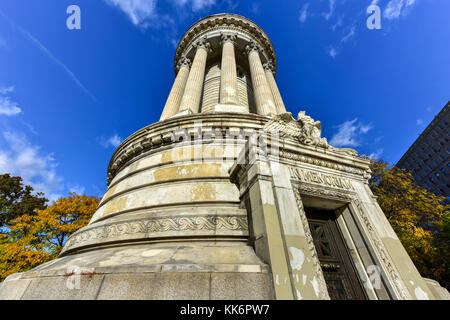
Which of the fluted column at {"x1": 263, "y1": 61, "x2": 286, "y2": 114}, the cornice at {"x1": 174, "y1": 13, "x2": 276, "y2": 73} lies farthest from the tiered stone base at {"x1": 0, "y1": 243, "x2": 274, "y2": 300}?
the cornice at {"x1": 174, "y1": 13, "x2": 276, "y2": 73}

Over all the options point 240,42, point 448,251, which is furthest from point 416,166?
point 240,42

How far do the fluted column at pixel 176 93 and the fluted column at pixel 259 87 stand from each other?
229 inches

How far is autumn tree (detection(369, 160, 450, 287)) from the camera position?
15078 mm

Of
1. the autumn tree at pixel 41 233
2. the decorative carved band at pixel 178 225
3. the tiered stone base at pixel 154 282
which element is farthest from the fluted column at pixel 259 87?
the autumn tree at pixel 41 233

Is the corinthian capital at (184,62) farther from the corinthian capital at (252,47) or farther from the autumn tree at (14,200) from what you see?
the autumn tree at (14,200)

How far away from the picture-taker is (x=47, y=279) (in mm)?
3404

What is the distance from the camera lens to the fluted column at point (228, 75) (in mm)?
12406

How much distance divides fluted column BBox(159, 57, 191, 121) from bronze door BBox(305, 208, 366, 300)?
10784 mm

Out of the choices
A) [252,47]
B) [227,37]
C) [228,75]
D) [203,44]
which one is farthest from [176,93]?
[252,47]

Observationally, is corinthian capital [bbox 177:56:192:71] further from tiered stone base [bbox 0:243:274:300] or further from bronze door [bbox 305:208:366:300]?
tiered stone base [bbox 0:243:274:300]

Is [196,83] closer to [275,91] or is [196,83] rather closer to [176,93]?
[176,93]

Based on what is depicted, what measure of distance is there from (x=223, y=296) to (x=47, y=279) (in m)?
3.04

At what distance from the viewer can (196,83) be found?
48.2 feet

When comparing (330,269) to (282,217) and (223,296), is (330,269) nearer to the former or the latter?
(282,217)
